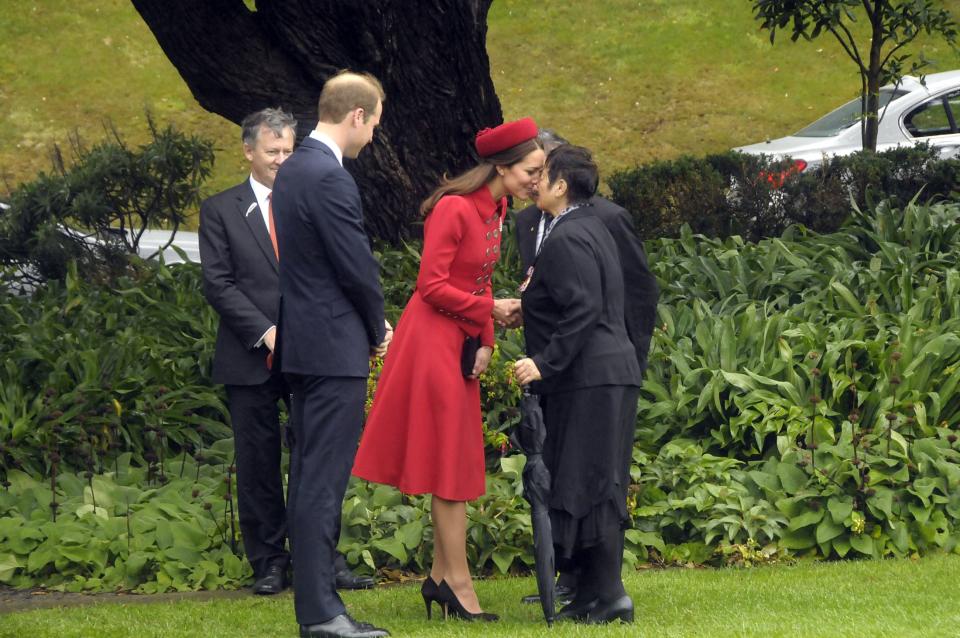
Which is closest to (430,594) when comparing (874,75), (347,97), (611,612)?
(611,612)

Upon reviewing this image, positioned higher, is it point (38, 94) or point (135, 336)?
point (38, 94)

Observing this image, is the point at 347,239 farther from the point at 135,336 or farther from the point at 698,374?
the point at 135,336

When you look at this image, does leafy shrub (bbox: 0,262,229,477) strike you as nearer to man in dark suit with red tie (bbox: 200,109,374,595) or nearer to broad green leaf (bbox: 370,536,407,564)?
man in dark suit with red tie (bbox: 200,109,374,595)

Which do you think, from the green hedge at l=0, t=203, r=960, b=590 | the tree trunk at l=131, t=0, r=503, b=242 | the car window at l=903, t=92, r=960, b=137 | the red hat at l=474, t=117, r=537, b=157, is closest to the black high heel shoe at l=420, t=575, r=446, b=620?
the green hedge at l=0, t=203, r=960, b=590

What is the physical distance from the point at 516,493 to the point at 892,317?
111 inches

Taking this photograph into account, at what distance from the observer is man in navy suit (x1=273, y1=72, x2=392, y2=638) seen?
16.7 ft

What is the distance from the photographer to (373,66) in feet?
34.5

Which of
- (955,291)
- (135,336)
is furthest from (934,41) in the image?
(135,336)

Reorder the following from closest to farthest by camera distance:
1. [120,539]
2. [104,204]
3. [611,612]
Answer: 1. [611,612]
2. [120,539]
3. [104,204]

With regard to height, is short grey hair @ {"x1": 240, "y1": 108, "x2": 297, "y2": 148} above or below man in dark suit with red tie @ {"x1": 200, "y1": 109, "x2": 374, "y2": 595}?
above

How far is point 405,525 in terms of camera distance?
22.2ft

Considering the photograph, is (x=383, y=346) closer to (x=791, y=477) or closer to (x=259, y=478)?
(x=259, y=478)

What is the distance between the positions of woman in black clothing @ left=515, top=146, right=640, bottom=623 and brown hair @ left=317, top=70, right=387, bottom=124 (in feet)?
2.56

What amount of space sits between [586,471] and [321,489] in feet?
3.33
